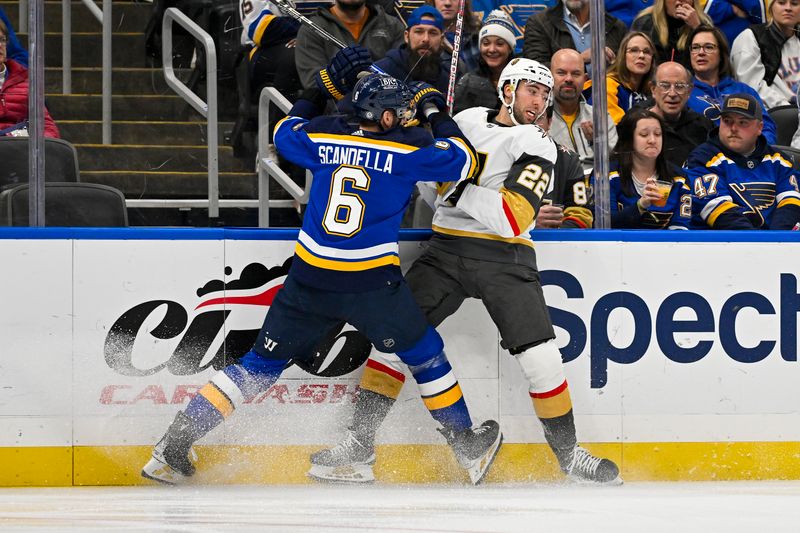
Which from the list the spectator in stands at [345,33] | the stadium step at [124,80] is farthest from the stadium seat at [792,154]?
the stadium step at [124,80]

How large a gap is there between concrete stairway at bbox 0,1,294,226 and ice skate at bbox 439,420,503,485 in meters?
1.16

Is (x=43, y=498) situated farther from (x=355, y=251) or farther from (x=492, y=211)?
(x=492, y=211)

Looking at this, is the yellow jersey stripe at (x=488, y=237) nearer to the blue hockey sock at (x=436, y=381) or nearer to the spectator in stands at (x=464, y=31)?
the blue hockey sock at (x=436, y=381)

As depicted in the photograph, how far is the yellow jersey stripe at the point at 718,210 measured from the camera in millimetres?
5035

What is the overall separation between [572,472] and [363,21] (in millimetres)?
2067

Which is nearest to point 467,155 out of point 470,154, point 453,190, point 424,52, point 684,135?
point 470,154

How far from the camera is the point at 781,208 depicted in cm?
516

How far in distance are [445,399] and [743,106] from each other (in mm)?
1684

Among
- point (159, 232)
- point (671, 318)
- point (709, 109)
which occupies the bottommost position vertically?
point (671, 318)

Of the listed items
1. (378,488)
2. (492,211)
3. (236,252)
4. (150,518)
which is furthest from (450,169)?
(150,518)

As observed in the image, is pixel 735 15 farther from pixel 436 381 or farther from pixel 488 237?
pixel 436 381

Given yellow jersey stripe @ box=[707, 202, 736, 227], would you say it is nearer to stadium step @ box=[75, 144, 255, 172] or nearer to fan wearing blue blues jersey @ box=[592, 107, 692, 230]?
fan wearing blue blues jersey @ box=[592, 107, 692, 230]

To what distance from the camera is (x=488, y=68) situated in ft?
17.5

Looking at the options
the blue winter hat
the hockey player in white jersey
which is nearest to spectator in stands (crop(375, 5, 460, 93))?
the blue winter hat
